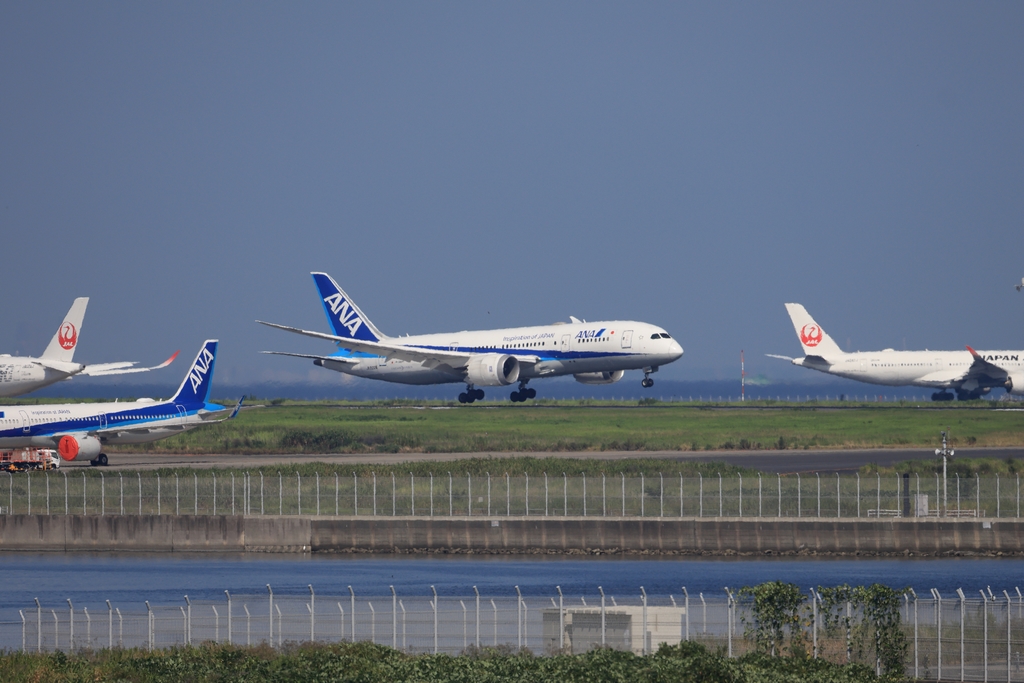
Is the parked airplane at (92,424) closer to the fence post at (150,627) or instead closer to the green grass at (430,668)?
the fence post at (150,627)

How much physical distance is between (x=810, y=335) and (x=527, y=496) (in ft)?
316

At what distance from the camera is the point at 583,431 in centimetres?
9831

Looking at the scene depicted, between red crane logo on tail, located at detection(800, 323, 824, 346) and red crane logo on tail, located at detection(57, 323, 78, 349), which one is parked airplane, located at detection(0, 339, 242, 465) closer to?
red crane logo on tail, located at detection(57, 323, 78, 349)

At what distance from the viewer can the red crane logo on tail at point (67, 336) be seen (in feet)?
408

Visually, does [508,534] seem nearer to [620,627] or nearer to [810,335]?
[620,627]

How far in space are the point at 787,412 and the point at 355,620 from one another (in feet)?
268

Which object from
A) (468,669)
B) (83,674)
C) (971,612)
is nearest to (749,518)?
(971,612)

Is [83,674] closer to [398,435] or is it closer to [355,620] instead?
[355,620]

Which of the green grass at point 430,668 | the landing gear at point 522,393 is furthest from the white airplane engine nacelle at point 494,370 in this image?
the green grass at point 430,668

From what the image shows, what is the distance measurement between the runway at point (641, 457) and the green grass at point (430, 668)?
41.0 m

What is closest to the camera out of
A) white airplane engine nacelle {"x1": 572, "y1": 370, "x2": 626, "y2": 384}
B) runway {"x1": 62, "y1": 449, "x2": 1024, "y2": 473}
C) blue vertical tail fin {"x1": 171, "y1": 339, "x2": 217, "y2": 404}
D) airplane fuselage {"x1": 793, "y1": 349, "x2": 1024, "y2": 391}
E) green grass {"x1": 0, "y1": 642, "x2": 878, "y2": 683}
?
green grass {"x1": 0, "y1": 642, "x2": 878, "y2": 683}

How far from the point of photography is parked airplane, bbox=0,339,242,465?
79625mm

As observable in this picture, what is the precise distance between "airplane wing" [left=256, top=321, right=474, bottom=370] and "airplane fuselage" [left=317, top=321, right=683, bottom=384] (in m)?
1.13

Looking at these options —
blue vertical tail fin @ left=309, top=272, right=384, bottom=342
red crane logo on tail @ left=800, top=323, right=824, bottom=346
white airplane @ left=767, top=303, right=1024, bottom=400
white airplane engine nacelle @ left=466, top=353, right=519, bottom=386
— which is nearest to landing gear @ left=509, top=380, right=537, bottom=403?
white airplane engine nacelle @ left=466, top=353, right=519, bottom=386
